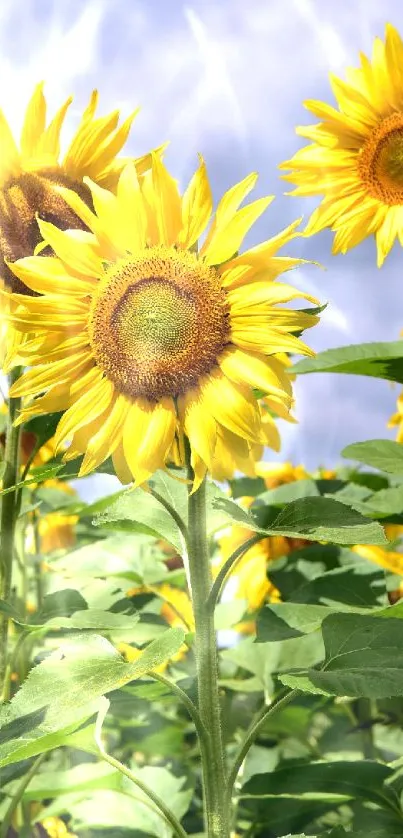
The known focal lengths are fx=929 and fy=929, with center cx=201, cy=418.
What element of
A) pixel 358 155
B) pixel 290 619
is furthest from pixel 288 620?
pixel 358 155

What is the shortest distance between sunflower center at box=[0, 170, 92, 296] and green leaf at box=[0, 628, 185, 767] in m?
0.39

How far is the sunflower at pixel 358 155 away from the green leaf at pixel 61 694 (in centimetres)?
82

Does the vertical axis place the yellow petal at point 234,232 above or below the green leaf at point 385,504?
above

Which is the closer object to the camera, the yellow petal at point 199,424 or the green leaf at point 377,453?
the yellow petal at point 199,424

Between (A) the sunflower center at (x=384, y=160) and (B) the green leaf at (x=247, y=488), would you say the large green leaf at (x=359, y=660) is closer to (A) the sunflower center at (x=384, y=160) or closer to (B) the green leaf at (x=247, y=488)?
(B) the green leaf at (x=247, y=488)

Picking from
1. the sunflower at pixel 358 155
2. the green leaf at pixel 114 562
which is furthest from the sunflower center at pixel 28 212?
the sunflower at pixel 358 155

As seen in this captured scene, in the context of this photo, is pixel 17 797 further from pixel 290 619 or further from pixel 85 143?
pixel 85 143

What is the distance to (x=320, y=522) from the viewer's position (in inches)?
28.3

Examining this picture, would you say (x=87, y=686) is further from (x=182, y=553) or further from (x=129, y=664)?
(x=182, y=553)

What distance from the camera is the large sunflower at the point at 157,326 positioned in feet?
2.36

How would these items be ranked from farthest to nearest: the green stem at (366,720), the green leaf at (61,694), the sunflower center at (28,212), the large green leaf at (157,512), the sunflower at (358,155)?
1. the sunflower at (358,155)
2. the green stem at (366,720)
3. the sunflower center at (28,212)
4. the large green leaf at (157,512)
5. the green leaf at (61,694)

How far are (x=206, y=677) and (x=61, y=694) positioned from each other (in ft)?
0.38

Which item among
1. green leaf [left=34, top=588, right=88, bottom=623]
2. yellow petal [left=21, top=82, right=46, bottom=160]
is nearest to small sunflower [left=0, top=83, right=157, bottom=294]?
yellow petal [left=21, top=82, right=46, bottom=160]

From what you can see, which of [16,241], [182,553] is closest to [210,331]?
[182,553]
